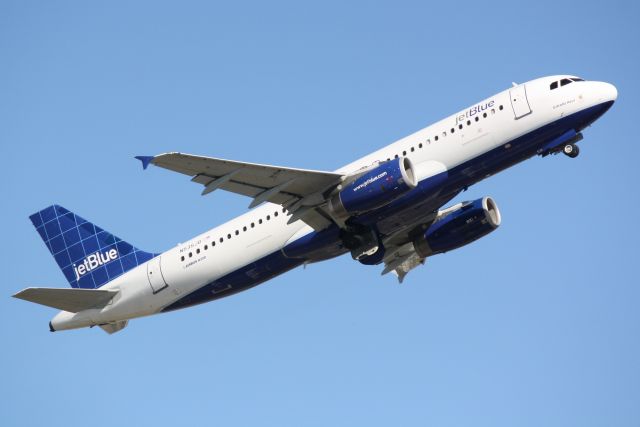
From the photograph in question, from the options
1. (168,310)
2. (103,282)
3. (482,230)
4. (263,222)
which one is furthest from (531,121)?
(103,282)

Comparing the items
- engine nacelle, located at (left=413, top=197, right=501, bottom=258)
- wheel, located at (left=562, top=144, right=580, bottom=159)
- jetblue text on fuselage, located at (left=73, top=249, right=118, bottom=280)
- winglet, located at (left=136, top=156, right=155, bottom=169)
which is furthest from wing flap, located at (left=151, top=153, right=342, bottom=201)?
jetblue text on fuselage, located at (left=73, top=249, right=118, bottom=280)

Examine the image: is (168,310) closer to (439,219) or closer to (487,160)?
(439,219)

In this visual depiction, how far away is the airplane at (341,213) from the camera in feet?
121

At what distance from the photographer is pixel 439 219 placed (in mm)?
43188

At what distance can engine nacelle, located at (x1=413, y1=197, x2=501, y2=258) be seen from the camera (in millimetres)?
42250

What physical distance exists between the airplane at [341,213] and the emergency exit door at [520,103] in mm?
52

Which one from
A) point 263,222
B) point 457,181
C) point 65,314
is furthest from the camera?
point 65,314

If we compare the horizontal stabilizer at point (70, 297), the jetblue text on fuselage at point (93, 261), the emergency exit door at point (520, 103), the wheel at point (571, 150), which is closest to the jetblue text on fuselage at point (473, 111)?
the emergency exit door at point (520, 103)

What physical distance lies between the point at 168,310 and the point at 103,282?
3.80 m

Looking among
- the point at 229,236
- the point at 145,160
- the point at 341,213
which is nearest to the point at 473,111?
the point at 341,213

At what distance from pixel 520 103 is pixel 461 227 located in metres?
7.27

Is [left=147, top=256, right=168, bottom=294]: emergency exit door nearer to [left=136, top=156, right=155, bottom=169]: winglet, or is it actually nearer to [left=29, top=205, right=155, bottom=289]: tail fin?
[left=29, top=205, right=155, bottom=289]: tail fin

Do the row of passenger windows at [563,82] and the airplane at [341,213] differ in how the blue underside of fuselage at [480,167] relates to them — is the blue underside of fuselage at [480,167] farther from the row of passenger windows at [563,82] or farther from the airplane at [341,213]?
the row of passenger windows at [563,82]

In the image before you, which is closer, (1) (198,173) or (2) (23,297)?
(1) (198,173)
